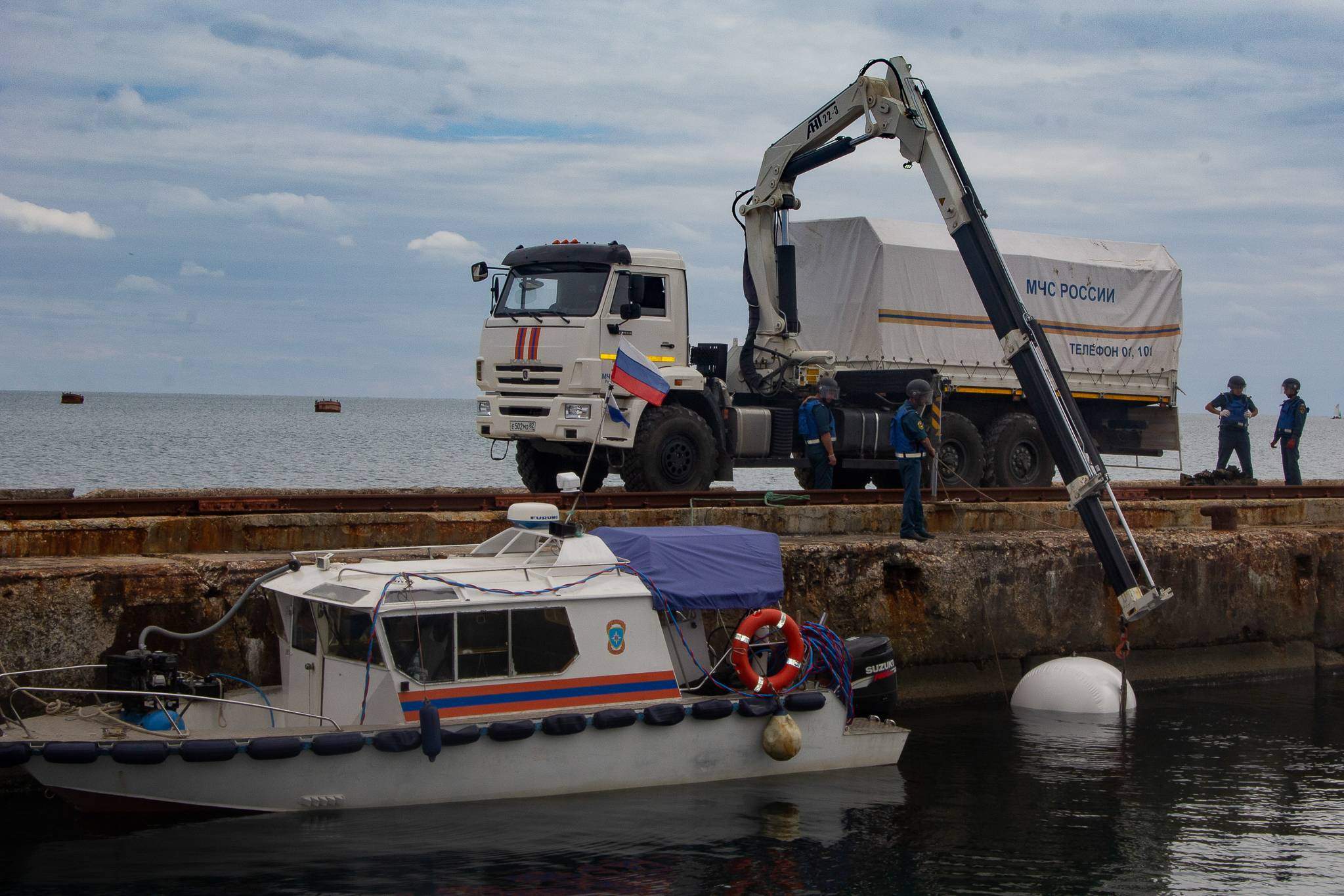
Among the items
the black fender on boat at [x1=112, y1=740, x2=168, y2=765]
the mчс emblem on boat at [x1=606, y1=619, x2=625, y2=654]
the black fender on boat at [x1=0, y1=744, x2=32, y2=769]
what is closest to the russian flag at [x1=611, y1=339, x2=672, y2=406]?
the mчс emblem on boat at [x1=606, y1=619, x2=625, y2=654]

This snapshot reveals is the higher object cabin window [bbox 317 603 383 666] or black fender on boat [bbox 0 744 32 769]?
cabin window [bbox 317 603 383 666]

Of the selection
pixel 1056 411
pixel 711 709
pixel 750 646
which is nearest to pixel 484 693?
pixel 711 709

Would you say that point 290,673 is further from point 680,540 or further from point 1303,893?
point 1303,893

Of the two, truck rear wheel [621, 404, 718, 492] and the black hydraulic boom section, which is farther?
truck rear wheel [621, 404, 718, 492]

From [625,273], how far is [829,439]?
9.69 feet

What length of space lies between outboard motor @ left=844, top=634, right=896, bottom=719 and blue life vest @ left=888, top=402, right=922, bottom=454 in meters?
3.02

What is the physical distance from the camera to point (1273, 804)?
32.8ft

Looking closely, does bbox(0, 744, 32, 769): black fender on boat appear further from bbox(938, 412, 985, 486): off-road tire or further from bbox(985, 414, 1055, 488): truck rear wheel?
bbox(985, 414, 1055, 488): truck rear wheel

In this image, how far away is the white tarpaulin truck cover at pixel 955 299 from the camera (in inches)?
693

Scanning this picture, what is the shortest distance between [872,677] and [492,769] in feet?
10.8

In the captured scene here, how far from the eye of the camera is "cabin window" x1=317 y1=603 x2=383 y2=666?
891 centimetres

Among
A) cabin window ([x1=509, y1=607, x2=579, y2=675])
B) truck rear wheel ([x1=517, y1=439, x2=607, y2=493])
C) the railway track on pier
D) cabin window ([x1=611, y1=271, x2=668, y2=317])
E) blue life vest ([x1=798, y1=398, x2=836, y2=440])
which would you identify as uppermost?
cabin window ([x1=611, y1=271, x2=668, y2=317])

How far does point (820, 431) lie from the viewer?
579 inches

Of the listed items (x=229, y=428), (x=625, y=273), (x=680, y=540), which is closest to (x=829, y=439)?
(x=625, y=273)
